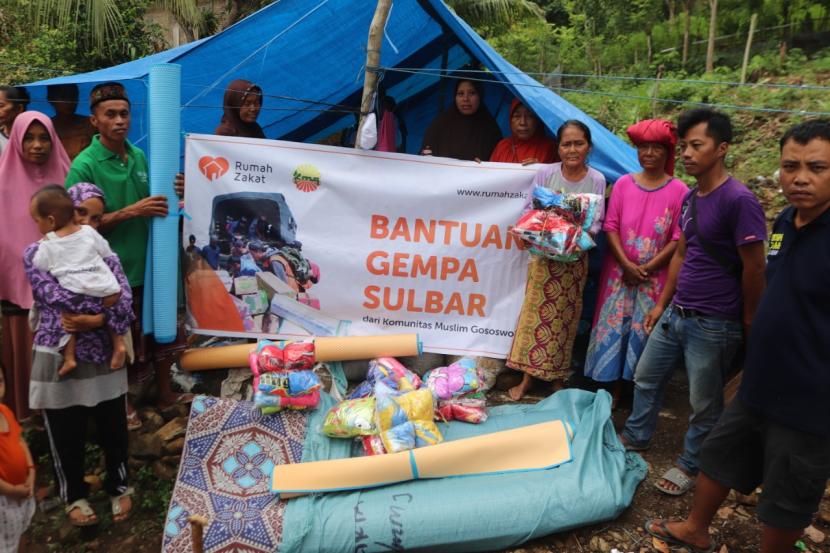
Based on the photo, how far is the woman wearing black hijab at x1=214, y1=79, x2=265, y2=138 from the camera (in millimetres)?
3540

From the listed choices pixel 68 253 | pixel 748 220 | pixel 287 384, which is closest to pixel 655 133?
pixel 748 220

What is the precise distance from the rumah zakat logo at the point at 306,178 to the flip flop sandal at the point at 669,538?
2.48m

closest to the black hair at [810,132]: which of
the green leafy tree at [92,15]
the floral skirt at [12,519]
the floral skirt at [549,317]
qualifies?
the floral skirt at [549,317]

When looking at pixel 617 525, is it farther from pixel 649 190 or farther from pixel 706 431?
pixel 649 190

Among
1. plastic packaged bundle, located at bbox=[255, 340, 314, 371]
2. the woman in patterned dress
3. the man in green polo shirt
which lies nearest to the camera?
the man in green polo shirt

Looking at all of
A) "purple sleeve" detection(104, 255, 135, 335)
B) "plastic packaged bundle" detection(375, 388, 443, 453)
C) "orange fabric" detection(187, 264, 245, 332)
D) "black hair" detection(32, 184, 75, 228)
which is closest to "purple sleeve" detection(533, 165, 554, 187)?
"plastic packaged bundle" detection(375, 388, 443, 453)

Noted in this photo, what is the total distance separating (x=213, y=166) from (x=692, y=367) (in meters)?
2.76

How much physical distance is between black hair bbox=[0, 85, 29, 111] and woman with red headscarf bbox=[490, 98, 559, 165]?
9.47 feet

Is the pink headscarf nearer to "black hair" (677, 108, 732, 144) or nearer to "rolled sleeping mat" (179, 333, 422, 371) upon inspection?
"rolled sleeping mat" (179, 333, 422, 371)

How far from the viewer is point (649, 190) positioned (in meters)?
2.99

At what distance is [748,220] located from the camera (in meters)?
2.27

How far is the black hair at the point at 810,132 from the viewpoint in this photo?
5.88ft

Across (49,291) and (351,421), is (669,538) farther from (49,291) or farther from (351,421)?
(49,291)

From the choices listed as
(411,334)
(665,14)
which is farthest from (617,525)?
(665,14)
